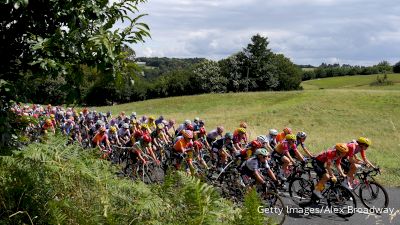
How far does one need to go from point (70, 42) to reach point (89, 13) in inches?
19.8

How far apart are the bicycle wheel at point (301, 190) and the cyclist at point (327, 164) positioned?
0.54 meters

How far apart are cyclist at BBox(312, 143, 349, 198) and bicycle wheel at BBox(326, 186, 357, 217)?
252 mm

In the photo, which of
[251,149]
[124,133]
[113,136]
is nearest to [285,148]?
[251,149]

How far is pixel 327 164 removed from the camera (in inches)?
426

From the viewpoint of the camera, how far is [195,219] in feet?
9.16

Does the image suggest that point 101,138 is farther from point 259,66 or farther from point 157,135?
point 259,66

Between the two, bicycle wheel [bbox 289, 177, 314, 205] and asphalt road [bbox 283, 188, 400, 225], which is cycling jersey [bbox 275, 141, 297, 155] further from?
asphalt road [bbox 283, 188, 400, 225]

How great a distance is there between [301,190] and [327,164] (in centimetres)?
120

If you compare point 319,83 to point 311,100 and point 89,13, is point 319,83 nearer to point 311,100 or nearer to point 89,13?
point 311,100

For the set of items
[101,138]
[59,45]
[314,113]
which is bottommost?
[314,113]

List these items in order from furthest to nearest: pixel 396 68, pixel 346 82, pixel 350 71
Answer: pixel 350 71 < pixel 346 82 < pixel 396 68

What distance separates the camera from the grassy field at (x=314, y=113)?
Result: 99.4 ft

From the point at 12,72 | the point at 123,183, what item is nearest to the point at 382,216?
the point at 123,183

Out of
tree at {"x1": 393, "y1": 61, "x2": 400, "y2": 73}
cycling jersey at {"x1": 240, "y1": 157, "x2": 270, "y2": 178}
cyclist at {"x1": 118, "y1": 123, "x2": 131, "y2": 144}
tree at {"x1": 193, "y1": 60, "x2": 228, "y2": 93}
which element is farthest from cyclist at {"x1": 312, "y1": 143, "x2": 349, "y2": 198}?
tree at {"x1": 393, "y1": 61, "x2": 400, "y2": 73}
